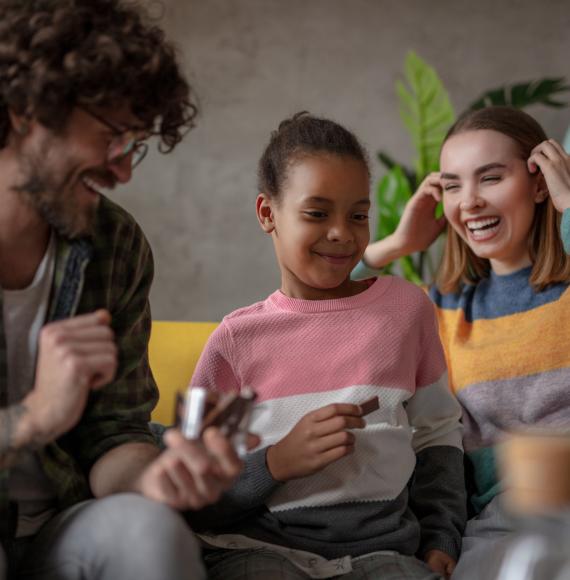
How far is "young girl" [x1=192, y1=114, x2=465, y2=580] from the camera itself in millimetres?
1405

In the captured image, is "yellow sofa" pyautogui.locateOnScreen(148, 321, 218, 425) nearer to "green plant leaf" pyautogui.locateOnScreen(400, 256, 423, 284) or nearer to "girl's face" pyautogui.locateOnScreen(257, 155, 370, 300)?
"girl's face" pyautogui.locateOnScreen(257, 155, 370, 300)

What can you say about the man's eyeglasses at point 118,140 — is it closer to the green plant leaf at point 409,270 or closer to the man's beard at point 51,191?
the man's beard at point 51,191

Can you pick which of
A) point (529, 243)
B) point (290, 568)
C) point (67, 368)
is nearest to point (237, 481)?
point (290, 568)

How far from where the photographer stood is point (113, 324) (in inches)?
54.6

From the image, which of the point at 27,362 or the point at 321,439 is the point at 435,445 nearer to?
the point at 321,439

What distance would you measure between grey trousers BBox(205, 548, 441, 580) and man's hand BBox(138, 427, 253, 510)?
322 millimetres

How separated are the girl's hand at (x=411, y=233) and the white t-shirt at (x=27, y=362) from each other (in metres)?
0.99

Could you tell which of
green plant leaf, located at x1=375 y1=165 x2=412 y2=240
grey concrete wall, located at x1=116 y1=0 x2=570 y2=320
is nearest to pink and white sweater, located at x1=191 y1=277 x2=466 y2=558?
green plant leaf, located at x1=375 y1=165 x2=412 y2=240

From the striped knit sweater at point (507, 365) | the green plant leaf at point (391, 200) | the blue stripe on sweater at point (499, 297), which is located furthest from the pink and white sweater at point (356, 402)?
the green plant leaf at point (391, 200)

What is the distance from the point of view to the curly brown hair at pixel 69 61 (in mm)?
1142

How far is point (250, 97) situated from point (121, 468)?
2.53 metres

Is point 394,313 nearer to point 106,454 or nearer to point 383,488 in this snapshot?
point 383,488

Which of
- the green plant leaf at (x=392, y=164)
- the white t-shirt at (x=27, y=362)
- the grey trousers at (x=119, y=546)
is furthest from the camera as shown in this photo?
the green plant leaf at (x=392, y=164)

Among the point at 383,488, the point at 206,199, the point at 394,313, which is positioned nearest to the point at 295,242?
the point at 394,313
